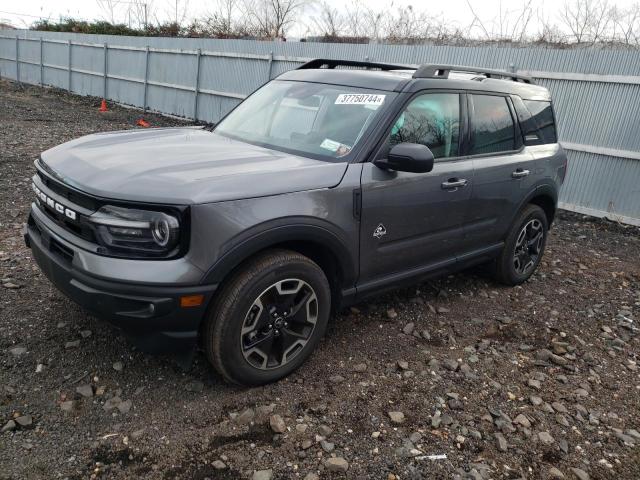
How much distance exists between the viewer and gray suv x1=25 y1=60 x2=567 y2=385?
2555 millimetres

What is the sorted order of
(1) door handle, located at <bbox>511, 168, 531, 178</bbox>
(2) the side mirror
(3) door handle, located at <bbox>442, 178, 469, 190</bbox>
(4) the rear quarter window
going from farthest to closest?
1. (4) the rear quarter window
2. (1) door handle, located at <bbox>511, 168, 531, 178</bbox>
3. (3) door handle, located at <bbox>442, 178, 469, 190</bbox>
4. (2) the side mirror

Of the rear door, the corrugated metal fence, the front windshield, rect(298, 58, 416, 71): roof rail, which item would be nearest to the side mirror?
the front windshield

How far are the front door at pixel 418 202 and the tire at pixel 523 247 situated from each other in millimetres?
904

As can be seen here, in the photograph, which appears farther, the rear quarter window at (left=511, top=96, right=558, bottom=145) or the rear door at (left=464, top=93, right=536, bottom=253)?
the rear quarter window at (left=511, top=96, right=558, bottom=145)

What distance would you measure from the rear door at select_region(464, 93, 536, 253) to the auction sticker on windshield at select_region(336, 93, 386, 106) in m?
0.93

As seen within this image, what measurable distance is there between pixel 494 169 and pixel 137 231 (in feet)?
9.40

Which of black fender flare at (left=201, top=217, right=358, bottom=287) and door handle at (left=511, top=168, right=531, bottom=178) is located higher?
door handle at (left=511, top=168, right=531, bottom=178)

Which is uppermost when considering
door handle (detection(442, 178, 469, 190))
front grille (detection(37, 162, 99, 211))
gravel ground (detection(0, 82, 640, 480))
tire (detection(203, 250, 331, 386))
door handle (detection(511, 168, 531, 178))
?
door handle (detection(511, 168, 531, 178))

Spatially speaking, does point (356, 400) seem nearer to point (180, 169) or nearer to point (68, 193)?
point (180, 169)

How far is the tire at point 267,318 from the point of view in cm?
276

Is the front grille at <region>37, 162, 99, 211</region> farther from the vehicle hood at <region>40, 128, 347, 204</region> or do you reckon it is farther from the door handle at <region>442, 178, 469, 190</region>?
the door handle at <region>442, 178, 469, 190</region>

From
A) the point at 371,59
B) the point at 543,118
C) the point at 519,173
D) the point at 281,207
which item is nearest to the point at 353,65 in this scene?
the point at 519,173

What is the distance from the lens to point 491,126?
4.24m

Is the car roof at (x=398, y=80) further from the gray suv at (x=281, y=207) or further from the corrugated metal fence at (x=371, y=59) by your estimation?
the corrugated metal fence at (x=371, y=59)
